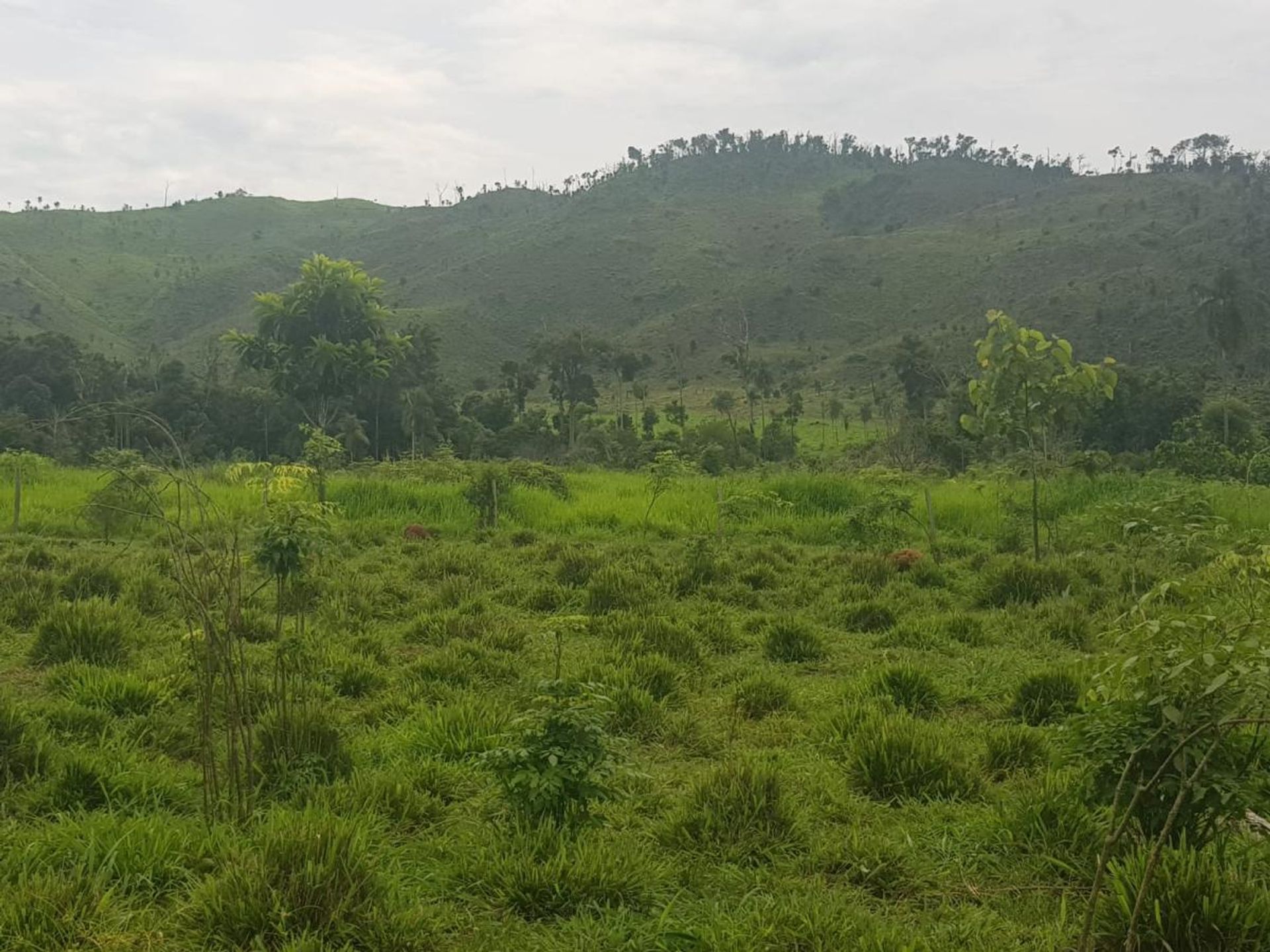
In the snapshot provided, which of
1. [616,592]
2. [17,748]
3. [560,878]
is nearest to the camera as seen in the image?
[560,878]

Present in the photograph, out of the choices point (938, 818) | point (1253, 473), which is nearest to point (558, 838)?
point (938, 818)

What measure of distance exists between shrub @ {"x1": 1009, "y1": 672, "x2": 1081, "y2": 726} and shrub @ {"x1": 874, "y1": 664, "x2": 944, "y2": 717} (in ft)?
1.60

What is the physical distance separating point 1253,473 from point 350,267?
32.3m

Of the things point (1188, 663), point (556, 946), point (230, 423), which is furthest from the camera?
point (230, 423)

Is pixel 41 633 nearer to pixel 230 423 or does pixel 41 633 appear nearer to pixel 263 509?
pixel 263 509

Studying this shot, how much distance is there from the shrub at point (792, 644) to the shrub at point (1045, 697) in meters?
→ 1.74

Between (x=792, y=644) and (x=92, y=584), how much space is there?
21.9 feet

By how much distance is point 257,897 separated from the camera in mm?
3045

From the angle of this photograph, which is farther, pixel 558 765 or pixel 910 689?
pixel 910 689

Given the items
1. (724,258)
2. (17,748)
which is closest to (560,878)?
(17,748)

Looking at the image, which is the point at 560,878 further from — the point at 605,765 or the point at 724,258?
the point at 724,258

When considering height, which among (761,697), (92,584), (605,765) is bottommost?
(761,697)

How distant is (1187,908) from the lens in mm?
2789

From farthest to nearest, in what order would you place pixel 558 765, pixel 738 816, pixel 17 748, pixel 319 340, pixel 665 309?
pixel 665 309, pixel 319 340, pixel 17 748, pixel 738 816, pixel 558 765
